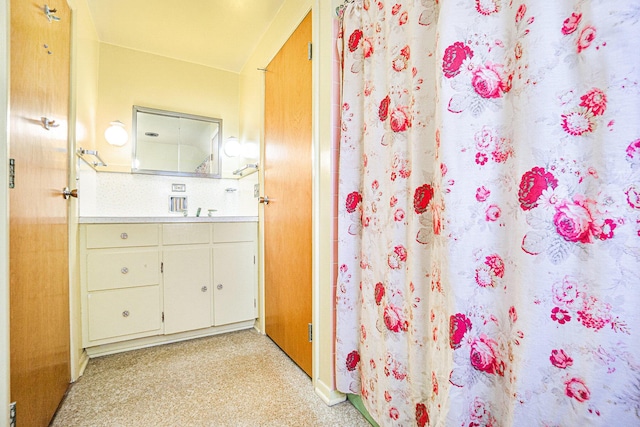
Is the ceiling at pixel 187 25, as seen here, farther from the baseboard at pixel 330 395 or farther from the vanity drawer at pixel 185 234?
the baseboard at pixel 330 395

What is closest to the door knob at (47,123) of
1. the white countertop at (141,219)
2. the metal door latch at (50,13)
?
the metal door latch at (50,13)

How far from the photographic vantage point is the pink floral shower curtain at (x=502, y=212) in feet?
1.76

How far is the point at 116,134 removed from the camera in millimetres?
2273

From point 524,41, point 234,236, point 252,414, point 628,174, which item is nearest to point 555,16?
point 524,41

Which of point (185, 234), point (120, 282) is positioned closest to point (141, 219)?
point (185, 234)

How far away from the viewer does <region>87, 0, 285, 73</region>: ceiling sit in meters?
1.89

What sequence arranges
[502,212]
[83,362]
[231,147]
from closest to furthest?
[502,212]
[83,362]
[231,147]

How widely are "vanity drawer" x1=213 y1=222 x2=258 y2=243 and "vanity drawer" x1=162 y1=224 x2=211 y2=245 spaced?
68 mm

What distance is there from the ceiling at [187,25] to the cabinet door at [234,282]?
5.16ft

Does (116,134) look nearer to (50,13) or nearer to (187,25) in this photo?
(187,25)

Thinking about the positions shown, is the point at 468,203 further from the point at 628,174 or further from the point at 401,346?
the point at 401,346

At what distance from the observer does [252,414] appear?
1.30m

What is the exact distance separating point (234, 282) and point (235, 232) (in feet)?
1.22

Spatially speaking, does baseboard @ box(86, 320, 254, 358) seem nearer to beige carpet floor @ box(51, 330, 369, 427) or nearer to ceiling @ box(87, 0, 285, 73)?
beige carpet floor @ box(51, 330, 369, 427)
